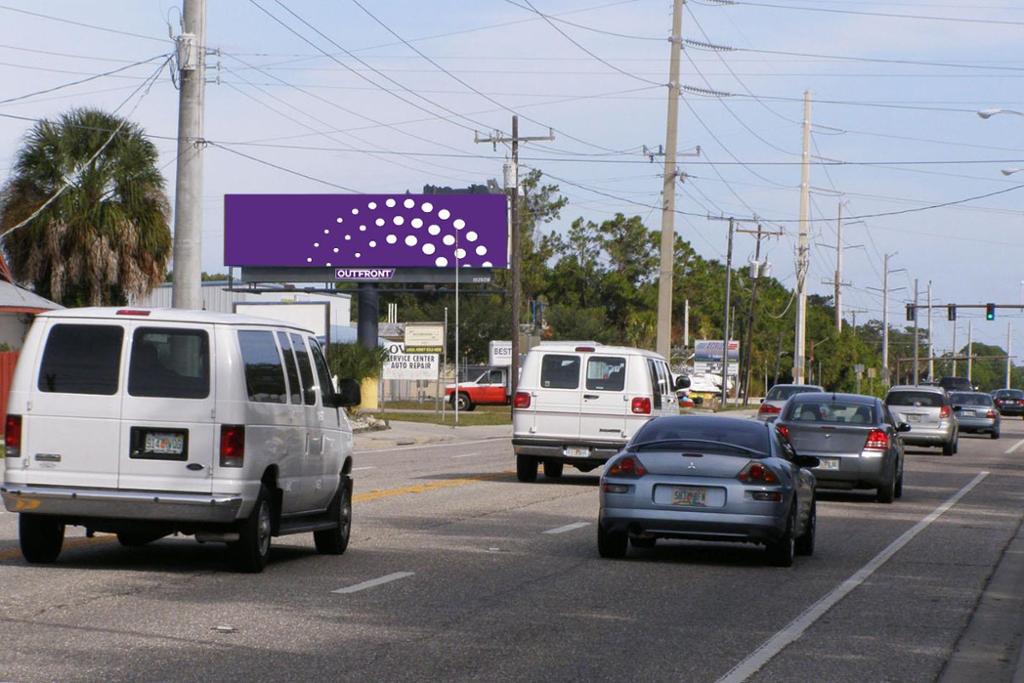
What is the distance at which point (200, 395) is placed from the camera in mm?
12617

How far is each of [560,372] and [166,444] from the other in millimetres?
13056

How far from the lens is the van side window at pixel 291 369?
1376cm

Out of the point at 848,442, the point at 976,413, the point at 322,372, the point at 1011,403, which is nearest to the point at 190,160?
the point at 848,442

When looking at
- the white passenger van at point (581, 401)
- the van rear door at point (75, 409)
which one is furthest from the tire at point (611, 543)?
the white passenger van at point (581, 401)

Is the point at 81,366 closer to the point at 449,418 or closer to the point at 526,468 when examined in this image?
the point at 526,468

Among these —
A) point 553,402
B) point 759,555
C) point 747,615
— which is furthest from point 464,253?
point 747,615

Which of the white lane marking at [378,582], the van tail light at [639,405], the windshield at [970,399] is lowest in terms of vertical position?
the white lane marking at [378,582]

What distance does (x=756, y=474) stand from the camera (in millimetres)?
14523

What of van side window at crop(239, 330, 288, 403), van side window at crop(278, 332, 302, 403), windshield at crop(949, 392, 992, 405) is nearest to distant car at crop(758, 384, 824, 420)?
windshield at crop(949, 392, 992, 405)

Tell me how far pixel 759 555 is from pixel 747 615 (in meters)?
4.38

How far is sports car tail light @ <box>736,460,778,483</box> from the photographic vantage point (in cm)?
1450

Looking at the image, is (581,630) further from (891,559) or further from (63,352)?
(891,559)

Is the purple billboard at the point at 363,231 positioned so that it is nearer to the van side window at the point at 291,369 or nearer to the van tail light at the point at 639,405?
the van tail light at the point at 639,405

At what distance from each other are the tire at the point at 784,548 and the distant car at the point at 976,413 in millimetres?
39282
